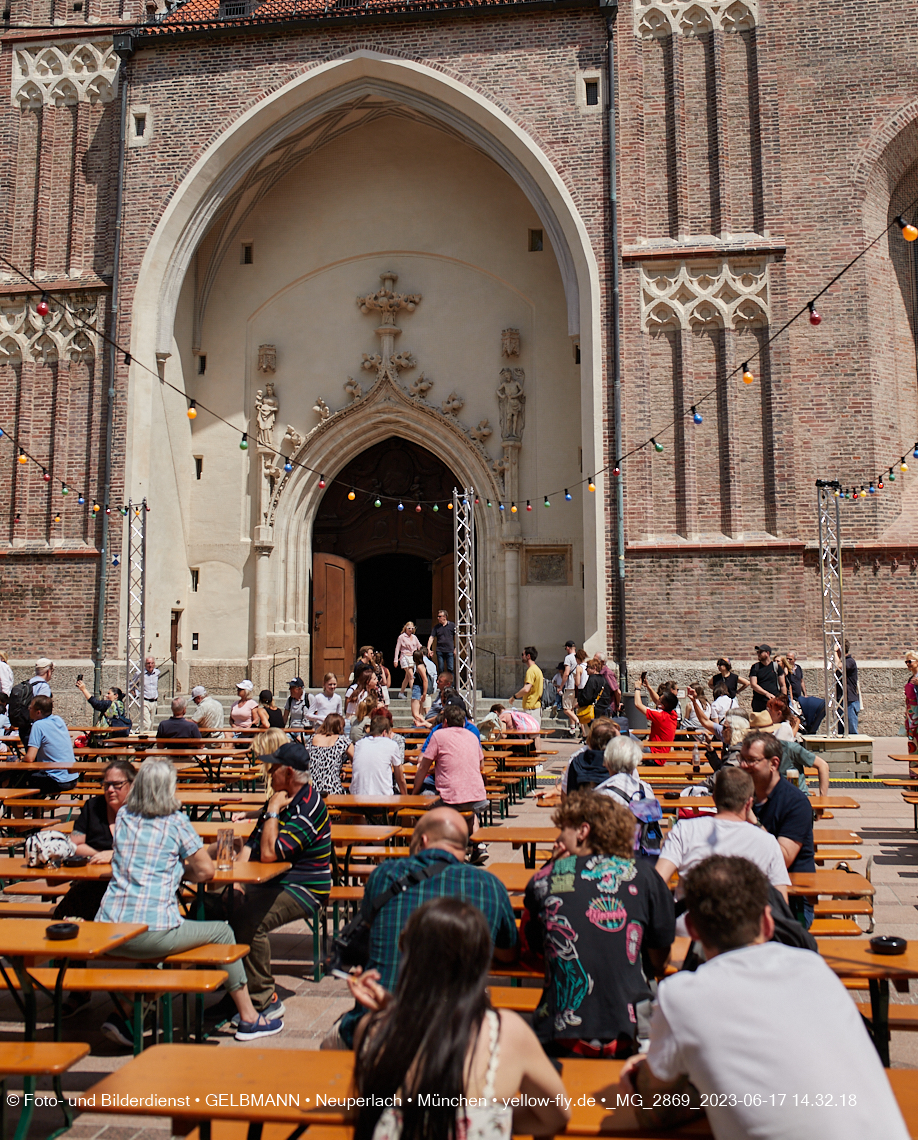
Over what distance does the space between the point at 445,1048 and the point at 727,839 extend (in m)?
2.18

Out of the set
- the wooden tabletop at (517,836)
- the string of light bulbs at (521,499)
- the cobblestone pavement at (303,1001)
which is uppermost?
the string of light bulbs at (521,499)

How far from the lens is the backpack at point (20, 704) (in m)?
11.2

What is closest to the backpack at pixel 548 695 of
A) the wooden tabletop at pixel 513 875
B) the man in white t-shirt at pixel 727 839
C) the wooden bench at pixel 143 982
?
the wooden tabletop at pixel 513 875

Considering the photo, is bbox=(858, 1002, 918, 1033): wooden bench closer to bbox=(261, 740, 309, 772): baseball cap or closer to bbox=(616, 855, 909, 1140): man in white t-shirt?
bbox=(616, 855, 909, 1140): man in white t-shirt

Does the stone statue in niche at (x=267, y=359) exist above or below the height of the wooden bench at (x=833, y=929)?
above

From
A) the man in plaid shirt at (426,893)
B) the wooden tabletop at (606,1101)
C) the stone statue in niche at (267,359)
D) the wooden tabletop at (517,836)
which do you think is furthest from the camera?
the stone statue in niche at (267,359)

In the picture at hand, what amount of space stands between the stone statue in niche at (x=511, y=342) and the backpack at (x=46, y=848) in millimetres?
14817

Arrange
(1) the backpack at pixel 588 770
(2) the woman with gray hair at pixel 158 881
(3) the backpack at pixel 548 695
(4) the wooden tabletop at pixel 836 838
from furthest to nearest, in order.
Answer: (3) the backpack at pixel 548 695
(1) the backpack at pixel 588 770
(4) the wooden tabletop at pixel 836 838
(2) the woman with gray hair at pixel 158 881

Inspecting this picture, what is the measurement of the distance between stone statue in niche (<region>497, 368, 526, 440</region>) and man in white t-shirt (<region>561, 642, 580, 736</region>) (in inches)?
183

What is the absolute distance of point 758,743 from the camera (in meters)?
4.75

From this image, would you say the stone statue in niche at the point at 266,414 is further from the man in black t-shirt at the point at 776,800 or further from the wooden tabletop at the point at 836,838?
the man in black t-shirt at the point at 776,800

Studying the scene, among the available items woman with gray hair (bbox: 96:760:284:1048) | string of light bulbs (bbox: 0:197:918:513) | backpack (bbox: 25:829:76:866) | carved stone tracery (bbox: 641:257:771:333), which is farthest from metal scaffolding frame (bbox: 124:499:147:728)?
woman with gray hair (bbox: 96:760:284:1048)

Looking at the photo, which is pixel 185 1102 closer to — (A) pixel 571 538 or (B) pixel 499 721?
(B) pixel 499 721

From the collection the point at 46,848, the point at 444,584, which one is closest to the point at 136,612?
the point at 444,584
